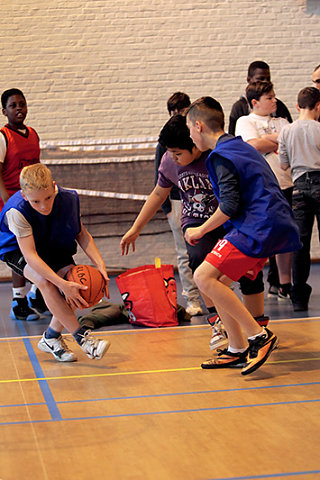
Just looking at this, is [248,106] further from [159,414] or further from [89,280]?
[159,414]

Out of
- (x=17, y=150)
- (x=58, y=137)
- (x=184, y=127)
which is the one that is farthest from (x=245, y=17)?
(x=184, y=127)

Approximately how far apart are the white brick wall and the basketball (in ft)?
13.3

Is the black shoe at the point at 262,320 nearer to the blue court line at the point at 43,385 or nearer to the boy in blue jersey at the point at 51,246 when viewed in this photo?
the boy in blue jersey at the point at 51,246

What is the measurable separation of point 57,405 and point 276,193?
1492 mm

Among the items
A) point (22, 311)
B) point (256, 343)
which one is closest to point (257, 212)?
point (256, 343)

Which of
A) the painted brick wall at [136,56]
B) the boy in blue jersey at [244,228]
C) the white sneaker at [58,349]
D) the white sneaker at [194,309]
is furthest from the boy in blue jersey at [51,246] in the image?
the painted brick wall at [136,56]

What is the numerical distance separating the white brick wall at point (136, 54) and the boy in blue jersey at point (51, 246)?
3.76m

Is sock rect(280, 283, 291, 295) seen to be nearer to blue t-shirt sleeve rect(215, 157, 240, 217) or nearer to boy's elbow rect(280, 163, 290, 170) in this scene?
boy's elbow rect(280, 163, 290, 170)

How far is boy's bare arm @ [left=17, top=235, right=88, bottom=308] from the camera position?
3814mm

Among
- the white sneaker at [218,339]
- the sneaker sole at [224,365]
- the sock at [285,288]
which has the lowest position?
the sock at [285,288]

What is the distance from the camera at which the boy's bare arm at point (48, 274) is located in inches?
150

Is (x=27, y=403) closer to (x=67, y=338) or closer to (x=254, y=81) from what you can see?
(x=67, y=338)

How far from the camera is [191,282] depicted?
557 cm

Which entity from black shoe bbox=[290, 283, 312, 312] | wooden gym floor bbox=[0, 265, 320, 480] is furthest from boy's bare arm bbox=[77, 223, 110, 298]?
black shoe bbox=[290, 283, 312, 312]
